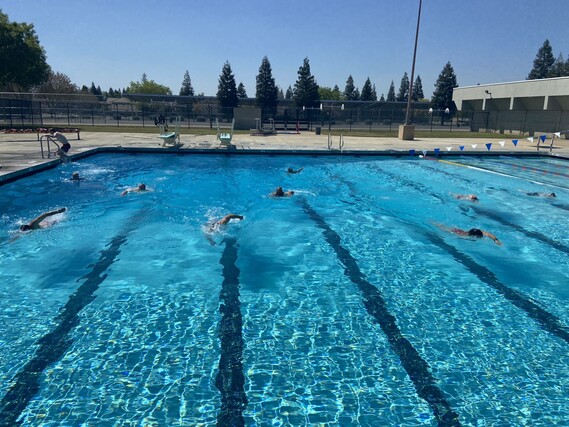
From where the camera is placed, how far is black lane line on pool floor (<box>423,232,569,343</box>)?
451cm

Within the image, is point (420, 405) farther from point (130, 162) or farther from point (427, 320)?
point (130, 162)

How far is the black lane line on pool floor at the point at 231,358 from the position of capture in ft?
10.4

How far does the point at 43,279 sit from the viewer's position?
5.57 metres

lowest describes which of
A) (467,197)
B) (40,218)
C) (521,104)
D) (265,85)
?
(40,218)

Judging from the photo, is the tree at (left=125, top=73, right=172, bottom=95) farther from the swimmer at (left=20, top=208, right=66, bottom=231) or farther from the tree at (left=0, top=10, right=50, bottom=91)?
the swimmer at (left=20, top=208, right=66, bottom=231)

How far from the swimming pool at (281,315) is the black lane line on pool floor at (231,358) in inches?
0.6

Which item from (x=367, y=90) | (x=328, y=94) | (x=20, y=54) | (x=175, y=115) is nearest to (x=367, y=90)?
(x=367, y=90)

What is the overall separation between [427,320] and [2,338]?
4.55 meters

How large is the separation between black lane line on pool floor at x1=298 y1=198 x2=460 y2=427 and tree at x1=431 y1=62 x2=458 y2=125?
63.0 m

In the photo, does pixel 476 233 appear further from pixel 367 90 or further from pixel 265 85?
pixel 367 90

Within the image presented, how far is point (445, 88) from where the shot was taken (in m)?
62.6

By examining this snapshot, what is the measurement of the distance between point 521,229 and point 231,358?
724 cm

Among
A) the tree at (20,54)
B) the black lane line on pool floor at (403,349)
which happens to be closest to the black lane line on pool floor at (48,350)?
the black lane line on pool floor at (403,349)

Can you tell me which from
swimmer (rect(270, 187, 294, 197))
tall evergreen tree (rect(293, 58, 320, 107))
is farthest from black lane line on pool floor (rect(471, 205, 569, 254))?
tall evergreen tree (rect(293, 58, 320, 107))
